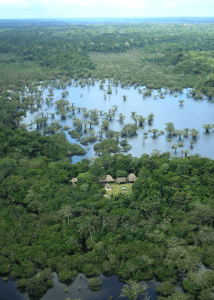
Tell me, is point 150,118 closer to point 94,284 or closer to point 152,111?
point 152,111

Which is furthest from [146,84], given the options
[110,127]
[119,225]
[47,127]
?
[119,225]

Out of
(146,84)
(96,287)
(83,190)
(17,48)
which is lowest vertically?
(96,287)

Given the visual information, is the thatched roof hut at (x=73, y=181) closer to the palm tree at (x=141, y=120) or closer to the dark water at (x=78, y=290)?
the dark water at (x=78, y=290)

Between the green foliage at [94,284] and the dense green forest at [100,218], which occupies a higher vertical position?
the dense green forest at [100,218]

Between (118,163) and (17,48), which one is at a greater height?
(17,48)

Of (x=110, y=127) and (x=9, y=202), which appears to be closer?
(x=9, y=202)

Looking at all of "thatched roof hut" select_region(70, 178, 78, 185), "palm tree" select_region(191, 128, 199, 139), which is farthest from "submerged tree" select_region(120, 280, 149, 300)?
"palm tree" select_region(191, 128, 199, 139)

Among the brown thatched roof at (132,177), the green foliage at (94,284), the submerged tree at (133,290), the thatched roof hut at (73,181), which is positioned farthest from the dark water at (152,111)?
the submerged tree at (133,290)

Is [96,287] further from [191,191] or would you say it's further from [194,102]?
[194,102]
